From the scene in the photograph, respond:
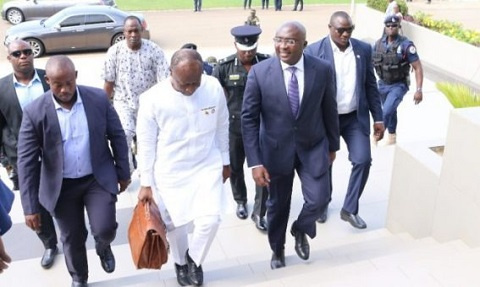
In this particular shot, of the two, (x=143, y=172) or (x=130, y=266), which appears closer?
(x=143, y=172)

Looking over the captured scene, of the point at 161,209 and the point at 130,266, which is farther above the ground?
the point at 161,209

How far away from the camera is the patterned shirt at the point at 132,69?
18.8 feet

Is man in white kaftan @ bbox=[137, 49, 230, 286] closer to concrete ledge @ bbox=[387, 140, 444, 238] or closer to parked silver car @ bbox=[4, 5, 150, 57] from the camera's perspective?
concrete ledge @ bbox=[387, 140, 444, 238]

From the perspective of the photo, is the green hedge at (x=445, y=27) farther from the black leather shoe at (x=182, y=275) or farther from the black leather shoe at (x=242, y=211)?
the black leather shoe at (x=182, y=275)

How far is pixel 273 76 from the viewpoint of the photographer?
159 inches

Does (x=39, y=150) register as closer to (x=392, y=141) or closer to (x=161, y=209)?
(x=161, y=209)

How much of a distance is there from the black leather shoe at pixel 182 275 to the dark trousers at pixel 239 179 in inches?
47.9

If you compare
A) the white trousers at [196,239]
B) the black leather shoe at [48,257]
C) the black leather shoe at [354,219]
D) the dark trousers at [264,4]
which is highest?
the dark trousers at [264,4]

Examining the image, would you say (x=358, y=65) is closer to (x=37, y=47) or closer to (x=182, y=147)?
(x=182, y=147)

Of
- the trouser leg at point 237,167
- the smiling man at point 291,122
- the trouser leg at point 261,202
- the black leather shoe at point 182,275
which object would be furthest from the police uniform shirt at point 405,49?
the black leather shoe at point 182,275

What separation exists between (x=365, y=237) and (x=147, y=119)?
242 cm

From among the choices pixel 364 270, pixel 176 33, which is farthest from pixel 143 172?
pixel 176 33

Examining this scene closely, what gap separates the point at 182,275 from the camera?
4.20 meters

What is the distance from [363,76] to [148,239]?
2.46 m
